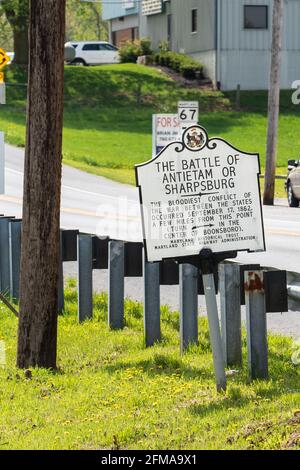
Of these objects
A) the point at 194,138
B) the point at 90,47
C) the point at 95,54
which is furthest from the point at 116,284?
the point at 95,54

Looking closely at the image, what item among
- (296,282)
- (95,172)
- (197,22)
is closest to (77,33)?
(197,22)

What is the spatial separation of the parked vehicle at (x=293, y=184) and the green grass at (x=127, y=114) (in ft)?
31.6

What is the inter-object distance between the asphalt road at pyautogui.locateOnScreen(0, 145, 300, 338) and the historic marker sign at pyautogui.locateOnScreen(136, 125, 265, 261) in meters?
3.17

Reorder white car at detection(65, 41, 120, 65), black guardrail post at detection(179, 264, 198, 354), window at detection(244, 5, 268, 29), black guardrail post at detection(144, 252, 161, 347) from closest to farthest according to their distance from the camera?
1. black guardrail post at detection(179, 264, 198, 354)
2. black guardrail post at detection(144, 252, 161, 347)
3. window at detection(244, 5, 268, 29)
4. white car at detection(65, 41, 120, 65)

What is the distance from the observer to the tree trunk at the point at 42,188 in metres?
10.4

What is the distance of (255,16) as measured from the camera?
188 ft


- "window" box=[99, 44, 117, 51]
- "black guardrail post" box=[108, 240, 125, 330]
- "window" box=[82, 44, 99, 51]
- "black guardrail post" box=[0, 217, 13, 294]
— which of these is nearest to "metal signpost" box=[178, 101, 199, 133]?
"black guardrail post" box=[0, 217, 13, 294]

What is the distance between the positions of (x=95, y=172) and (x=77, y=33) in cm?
8760

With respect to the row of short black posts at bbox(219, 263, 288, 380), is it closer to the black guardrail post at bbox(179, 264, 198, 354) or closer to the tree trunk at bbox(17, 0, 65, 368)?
the black guardrail post at bbox(179, 264, 198, 354)

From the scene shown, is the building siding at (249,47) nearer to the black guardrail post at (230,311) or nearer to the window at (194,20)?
the window at (194,20)

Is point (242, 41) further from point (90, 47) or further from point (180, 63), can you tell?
point (90, 47)

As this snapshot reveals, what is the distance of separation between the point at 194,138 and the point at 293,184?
2176 cm

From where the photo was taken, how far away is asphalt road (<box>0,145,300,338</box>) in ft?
51.4
